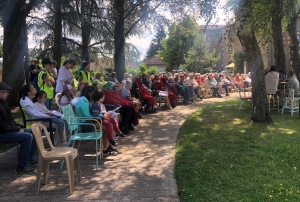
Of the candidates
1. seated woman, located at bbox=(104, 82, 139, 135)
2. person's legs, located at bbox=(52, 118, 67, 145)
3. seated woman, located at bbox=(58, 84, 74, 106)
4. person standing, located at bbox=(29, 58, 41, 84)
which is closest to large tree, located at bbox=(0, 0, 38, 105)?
person standing, located at bbox=(29, 58, 41, 84)

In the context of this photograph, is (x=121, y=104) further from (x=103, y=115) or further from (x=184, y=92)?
(x=184, y=92)

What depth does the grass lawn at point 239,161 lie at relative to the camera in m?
4.19

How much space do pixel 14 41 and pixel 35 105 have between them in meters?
6.27

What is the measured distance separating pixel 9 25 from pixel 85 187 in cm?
840

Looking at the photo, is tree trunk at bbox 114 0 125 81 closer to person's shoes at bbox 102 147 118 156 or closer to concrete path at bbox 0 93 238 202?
concrete path at bbox 0 93 238 202

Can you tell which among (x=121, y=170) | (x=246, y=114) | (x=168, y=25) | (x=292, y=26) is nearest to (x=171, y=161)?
(x=121, y=170)

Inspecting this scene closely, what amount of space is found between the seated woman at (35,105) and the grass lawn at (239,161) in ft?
7.93

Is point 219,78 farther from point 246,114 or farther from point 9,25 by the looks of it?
point 9,25

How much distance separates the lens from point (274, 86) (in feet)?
34.6

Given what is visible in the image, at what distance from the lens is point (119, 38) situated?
14562mm

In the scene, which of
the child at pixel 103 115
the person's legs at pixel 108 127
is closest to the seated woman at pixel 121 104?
the child at pixel 103 115

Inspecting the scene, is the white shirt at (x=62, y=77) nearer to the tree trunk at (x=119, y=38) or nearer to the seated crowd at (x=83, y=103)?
the seated crowd at (x=83, y=103)

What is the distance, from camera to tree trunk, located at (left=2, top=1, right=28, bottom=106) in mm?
10953

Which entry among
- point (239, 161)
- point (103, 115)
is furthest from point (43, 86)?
point (239, 161)
